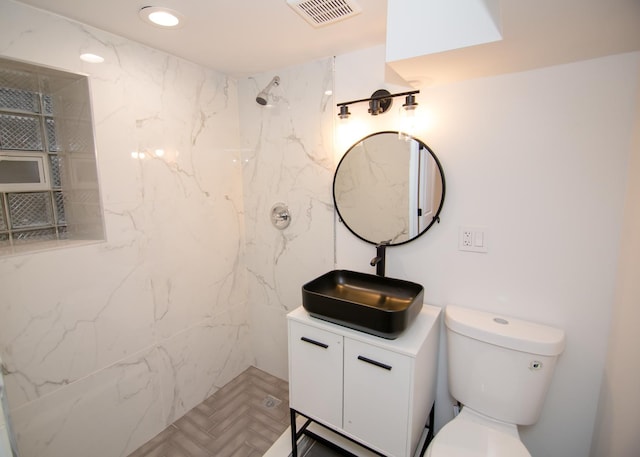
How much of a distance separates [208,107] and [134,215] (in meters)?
0.88

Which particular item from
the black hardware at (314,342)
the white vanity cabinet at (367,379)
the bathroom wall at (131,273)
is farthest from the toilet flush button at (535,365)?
the bathroom wall at (131,273)

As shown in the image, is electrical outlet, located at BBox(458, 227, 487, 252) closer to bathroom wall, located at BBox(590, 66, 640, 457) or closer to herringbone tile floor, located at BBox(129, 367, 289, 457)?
bathroom wall, located at BBox(590, 66, 640, 457)

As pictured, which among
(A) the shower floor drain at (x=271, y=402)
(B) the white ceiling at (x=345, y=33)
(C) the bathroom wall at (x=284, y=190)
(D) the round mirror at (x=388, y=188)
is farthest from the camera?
(A) the shower floor drain at (x=271, y=402)

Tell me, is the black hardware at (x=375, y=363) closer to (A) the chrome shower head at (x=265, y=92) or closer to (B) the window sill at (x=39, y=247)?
(B) the window sill at (x=39, y=247)

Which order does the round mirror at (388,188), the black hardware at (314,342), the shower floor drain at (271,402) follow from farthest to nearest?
the shower floor drain at (271,402)
the round mirror at (388,188)
the black hardware at (314,342)

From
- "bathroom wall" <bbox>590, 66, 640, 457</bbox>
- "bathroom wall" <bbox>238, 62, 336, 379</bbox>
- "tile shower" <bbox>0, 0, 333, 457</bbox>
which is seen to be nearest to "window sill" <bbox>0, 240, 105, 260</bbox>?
"tile shower" <bbox>0, 0, 333, 457</bbox>

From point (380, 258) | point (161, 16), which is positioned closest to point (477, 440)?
point (380, 258)

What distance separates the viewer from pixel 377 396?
4.43 feet

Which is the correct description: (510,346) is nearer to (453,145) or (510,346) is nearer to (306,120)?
(453,145)

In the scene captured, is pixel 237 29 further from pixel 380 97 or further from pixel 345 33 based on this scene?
pixel 380 97

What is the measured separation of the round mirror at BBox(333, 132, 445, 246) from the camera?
1586 millimetres

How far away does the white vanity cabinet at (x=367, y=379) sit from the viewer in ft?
4.24

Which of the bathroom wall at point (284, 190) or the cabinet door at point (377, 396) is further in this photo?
the bathroom wall at point (284, 190)

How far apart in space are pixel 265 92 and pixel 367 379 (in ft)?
5.97
